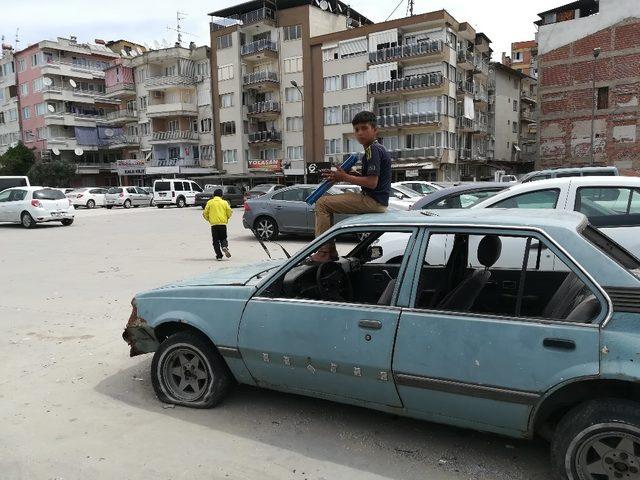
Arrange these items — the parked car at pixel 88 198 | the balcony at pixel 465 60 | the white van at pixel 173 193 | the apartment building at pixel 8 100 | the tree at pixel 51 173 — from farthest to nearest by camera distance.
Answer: the apartment building at pixel 8 100, the tree at pixel 51 173, the balcony at pixel 465 60, the parked car at pixel 88 198, the white van at pixel 173 193

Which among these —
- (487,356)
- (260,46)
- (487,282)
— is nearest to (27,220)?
(487,282)

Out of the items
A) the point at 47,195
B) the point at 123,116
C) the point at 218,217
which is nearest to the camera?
the point at 218,217

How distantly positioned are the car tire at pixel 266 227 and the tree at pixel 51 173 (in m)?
51.0

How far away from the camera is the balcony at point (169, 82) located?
183 feet

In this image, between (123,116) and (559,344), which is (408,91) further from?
(559,344)

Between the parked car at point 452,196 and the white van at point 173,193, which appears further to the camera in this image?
the white van at point 173,193

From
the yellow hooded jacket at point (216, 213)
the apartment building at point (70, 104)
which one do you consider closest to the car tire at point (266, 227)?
the yellow hooded jacket at point (216, 213)

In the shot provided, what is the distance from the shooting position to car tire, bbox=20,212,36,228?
19.5 metres

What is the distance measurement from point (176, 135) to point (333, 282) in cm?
5575

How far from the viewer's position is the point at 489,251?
372 cm

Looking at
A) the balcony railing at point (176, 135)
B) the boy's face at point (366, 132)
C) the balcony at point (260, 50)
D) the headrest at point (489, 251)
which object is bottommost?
the headrest at point (489, 251)

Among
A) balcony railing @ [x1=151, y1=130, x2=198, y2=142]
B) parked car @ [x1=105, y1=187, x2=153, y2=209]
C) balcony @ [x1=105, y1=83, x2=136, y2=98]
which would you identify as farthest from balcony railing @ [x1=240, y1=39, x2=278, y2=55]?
parked car @ [x1=105, y1=187, x2=153, y2=209]

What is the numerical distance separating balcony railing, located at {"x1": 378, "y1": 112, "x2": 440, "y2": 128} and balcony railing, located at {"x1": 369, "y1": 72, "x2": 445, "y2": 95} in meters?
2.18

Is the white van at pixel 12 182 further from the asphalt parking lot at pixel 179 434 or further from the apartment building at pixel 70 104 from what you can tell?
the apartment building at pixel 70 104
